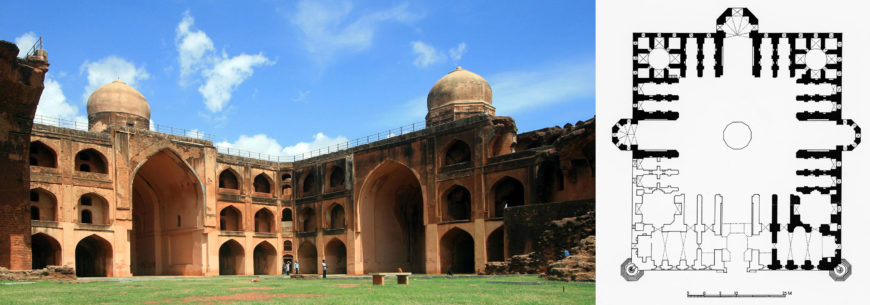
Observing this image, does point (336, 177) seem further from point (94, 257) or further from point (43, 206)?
point (43, 206)

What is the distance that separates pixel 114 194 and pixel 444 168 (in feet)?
51.5

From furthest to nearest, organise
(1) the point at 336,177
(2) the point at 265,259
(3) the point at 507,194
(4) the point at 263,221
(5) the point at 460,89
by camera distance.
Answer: (4) the point at 263,221 < (2) the point at 265,259 < (1) the point at 336,177 < (5) the point at 460,89 < (3) the point at 507,194

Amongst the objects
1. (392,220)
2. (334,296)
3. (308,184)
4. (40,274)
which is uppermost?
(308,184)

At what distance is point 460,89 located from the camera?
3591 cm

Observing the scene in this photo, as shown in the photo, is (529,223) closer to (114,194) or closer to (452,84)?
(452,84)

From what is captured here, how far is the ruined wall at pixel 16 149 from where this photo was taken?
17.6 m

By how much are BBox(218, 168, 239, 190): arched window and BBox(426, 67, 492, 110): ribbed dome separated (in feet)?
40.0

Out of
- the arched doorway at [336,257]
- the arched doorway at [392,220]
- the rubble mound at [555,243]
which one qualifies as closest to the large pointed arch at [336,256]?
the arched doorway at [336,257]

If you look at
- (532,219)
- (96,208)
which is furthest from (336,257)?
(532,219)

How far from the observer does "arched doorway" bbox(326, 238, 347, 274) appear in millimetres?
37469

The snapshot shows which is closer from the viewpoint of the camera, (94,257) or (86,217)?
(86,217)

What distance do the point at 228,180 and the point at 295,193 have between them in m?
4.02

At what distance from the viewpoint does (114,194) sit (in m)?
30.8

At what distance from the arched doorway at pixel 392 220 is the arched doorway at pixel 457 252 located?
2.96 metres
